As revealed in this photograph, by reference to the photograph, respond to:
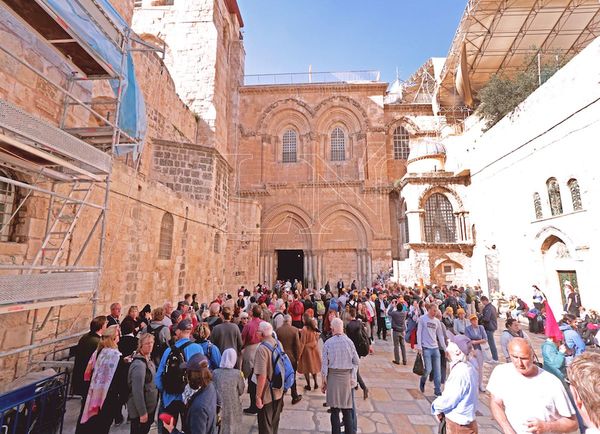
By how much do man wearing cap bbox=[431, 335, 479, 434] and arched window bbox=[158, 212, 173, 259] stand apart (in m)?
6.78

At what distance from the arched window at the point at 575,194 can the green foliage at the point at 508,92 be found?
492 cm

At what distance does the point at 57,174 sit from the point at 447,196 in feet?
54.8

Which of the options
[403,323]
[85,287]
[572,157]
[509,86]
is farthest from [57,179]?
[509,86]

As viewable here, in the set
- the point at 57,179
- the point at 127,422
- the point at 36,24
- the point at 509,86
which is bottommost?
the point at 127,422

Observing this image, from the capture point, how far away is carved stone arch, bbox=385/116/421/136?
63.4ft

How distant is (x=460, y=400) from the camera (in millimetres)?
2697

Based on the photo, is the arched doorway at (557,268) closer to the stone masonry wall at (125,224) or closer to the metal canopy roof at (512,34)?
the metal canopy roof at (512,34)

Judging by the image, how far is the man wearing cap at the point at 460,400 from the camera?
268 centimetres

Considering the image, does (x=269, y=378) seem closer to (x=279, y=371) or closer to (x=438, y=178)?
(x=279, y=371)

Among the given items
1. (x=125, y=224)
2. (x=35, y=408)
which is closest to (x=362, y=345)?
(x=35, y=408)

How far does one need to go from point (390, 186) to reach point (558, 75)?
28.7 ft

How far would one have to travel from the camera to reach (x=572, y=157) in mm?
9766

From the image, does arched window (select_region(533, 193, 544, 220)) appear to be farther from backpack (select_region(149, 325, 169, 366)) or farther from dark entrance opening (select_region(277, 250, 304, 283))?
backpack (select_region(149, 325, 169, 366))

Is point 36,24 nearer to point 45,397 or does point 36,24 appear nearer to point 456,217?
point 45,397
